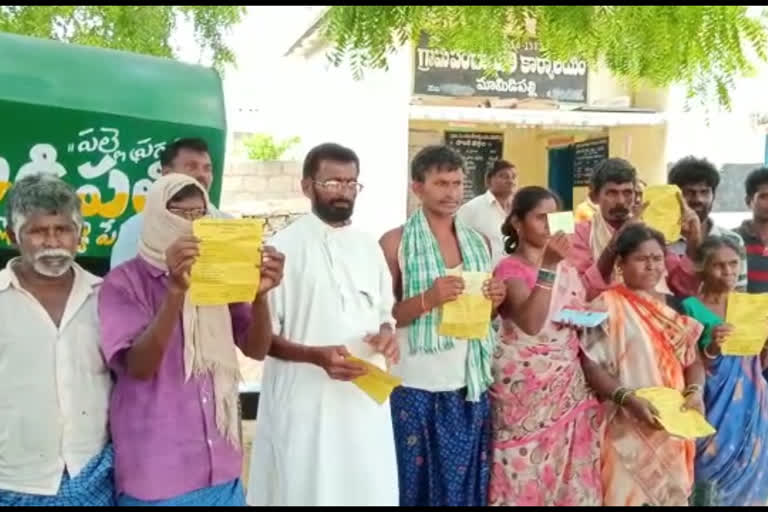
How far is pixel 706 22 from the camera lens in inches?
122

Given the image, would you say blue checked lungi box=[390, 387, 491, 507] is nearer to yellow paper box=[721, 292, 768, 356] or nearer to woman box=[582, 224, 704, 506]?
woman box=[582, 224, 704, 506]

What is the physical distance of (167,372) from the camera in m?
2.61

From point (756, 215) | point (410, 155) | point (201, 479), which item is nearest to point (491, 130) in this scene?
point (410, 155)

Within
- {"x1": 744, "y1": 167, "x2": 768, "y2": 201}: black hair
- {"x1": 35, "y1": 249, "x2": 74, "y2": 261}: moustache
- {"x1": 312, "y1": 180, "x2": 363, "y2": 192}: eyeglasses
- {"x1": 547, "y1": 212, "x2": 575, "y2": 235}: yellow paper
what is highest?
{"x1": 744, "y1": 167, "x2": 768, "y2": 201}: black hair

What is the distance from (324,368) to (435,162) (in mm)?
1103

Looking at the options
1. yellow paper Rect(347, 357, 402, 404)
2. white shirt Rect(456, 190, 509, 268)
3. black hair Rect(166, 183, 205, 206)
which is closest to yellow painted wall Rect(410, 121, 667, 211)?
white shirt Rect(456, 190, 509, 268)

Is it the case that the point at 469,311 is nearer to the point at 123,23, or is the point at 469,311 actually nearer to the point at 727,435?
the point at 727,435

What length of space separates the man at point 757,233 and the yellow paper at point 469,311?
1719 mm

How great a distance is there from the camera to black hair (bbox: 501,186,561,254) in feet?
12.3

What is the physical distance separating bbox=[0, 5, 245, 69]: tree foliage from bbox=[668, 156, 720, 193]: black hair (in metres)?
2.62

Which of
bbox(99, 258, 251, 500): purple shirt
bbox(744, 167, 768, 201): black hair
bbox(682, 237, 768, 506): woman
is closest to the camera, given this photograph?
bbox(99, 258, 251, 500): purple shirt

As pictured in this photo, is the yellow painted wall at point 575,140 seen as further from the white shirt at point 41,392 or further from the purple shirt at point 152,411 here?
the white shirt at point 41,392

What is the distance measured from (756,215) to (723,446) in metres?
1.36

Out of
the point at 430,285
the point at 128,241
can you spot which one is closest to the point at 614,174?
the point at 430,285
